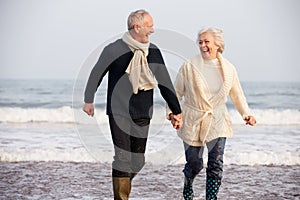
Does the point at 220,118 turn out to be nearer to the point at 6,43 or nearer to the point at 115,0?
the point at 115,0

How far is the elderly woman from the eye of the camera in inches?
165

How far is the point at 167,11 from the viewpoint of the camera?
20.5m

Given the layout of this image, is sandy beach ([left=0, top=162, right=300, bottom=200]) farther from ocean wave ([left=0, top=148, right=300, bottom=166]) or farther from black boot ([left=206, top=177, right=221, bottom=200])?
black boot ([left=206, top=177, right=221, bottom=200])

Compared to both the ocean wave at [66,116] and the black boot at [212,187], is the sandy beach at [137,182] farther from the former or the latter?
the ocean wave at [66,116]

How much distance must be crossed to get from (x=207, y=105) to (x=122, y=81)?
787 mm

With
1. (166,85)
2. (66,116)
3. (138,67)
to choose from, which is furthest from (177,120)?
(66,116)

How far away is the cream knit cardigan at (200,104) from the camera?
420cm

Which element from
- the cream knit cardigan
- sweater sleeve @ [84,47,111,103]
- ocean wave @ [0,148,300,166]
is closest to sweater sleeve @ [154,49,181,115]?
the cream knit cardigan

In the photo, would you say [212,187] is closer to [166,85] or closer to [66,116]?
[166,85]

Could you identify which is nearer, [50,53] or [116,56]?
[116,56]

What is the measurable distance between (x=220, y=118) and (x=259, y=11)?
70.8ft

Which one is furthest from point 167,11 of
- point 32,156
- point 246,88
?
point 32,156

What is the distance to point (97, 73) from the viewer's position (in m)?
3.88

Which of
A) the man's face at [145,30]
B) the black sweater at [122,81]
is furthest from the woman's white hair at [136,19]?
the black sweater at [122,81]
